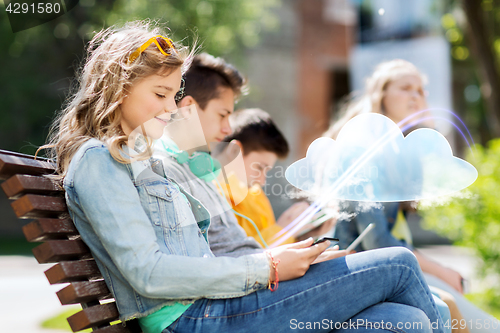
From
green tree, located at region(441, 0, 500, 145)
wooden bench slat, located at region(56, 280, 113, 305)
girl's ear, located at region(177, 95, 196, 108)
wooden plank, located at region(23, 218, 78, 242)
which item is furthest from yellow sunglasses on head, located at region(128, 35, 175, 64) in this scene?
green tree, located at region(441, 0, 500, 145)

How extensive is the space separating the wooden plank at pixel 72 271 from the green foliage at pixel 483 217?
3.05 meters

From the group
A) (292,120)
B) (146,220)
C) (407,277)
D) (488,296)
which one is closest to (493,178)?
(488,296)

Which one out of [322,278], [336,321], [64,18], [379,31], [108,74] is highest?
[64,18]

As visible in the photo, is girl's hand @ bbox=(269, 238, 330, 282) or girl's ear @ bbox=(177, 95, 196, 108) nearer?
girl's hand @ bbox=(269, 238, 330, 282)

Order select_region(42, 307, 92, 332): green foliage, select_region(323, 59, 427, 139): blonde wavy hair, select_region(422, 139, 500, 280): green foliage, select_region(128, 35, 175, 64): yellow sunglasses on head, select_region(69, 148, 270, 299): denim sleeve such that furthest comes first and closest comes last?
1. select_region(422, 139, 500, 280): green foliage
2. select_region(42, 307, 92, 332): green foliage
3. select_region(323, 59, 427, 139): blonde wavy hair
4. select_region(128, 35, 175, 64): yellow sunglasses on head
5. select_region(69, 148, 270, 299): denim sleeve

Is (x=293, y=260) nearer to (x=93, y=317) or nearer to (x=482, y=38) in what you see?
(x=93, y=317)

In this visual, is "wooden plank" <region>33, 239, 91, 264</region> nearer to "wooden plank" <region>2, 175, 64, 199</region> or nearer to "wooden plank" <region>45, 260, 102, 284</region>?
"wooden plank" <region>45, 260, 102, 284</region>

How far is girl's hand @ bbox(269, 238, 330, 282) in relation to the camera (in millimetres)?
1354

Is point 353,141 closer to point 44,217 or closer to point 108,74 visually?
point 108,74

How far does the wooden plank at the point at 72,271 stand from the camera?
1.29 metres

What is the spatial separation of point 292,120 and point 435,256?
5.94 m

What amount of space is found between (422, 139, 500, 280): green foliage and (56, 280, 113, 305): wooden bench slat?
3042 mm

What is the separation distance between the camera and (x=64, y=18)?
8.59 meters

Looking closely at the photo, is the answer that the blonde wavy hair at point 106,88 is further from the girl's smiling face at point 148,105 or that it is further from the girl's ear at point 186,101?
the girl's ear at point 186,101
